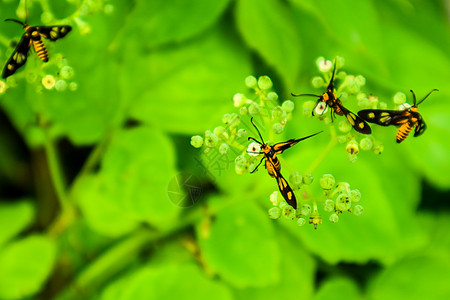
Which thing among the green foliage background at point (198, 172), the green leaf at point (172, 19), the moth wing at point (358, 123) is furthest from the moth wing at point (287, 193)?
the green leaf at point (172, 19)

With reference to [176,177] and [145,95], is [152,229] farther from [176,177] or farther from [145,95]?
[145,95]

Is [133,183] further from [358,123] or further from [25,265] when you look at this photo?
[358,123]

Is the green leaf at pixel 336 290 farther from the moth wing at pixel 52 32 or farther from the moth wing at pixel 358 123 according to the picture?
the moth wing at pixel 52 32

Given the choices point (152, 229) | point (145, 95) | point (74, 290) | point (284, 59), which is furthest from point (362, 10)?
point (74, 290)

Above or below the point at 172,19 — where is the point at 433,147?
below

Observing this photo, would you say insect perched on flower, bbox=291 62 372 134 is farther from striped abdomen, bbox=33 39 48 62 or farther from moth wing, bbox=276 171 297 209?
striped abdomen, bbox=33 39 48 62

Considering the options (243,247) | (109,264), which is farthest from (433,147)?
(109,264)
